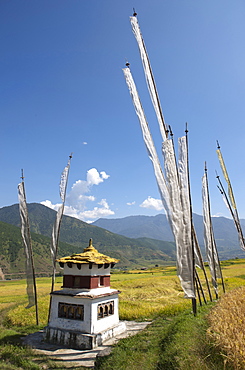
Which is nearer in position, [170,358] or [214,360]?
[214,360]

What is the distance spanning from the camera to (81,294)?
1354cm

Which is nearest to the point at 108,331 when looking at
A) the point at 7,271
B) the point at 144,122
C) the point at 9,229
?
the point at 144,122

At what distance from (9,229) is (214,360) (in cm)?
14815

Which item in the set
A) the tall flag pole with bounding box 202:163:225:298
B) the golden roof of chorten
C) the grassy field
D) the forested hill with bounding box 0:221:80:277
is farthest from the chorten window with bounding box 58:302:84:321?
the forested hill with bounding box 0:221:80:277

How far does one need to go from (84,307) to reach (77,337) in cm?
141

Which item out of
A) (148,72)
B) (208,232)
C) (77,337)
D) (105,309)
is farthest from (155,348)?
(148,72)

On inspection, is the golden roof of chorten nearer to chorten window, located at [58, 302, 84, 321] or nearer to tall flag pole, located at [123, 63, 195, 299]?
chorten window, located at [58, 302, 84, 321]

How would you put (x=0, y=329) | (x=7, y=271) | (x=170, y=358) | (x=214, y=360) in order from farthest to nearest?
(x=7, y=271)
(x=0, y=329)
(x=170, y=358)
(x=214, y=360)

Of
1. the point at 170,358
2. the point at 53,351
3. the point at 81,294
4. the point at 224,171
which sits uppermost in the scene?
the point at 224,171

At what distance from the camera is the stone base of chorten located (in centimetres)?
1239

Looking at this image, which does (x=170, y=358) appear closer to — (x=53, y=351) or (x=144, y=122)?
(x=53, y=351)

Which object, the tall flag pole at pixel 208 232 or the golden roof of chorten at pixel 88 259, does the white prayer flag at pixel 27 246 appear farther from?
the tall flag pole at pixel 208 232

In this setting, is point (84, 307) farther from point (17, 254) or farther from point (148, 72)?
point (17, 254)

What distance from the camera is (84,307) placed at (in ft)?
44.0
